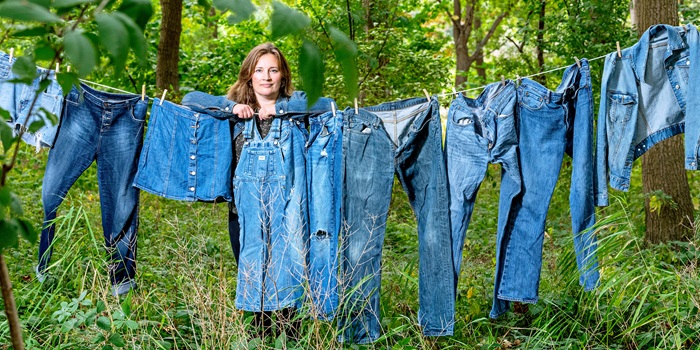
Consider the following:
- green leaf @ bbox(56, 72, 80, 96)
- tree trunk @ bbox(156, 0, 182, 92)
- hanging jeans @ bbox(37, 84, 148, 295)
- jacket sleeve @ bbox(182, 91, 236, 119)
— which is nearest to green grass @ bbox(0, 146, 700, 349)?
hanging jeans @ bbox(37, 84, 148, 295)

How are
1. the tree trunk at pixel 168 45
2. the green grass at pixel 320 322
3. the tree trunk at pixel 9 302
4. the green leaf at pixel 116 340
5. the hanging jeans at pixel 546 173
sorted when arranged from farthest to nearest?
the tree trunk at pixel 168 45, the hanging jeans at pixel 546 173, the green grass at pixel 320 322, the green leaf at pixel 116 340, the tree trunk at pixel 9 302

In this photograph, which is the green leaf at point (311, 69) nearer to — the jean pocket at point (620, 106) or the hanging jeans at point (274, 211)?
the hanging jeans at point (274, 211)

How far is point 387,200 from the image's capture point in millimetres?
3994

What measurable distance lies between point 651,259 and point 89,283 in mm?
3496

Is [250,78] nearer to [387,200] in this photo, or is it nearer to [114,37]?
[387,200]

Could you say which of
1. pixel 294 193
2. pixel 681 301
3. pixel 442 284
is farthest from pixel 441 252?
pixel 681 301

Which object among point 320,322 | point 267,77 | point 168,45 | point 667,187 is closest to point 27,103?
point 267,77

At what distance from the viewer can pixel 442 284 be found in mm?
3992

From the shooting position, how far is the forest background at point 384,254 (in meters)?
1.20

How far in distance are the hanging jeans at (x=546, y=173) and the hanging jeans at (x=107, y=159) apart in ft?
6.53

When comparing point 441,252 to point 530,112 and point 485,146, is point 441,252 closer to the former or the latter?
point 485,146

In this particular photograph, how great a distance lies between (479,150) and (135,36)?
9.63 ft

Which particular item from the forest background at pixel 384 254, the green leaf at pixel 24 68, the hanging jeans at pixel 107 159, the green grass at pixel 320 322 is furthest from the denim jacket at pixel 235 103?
the green leaf at pixel 24 68

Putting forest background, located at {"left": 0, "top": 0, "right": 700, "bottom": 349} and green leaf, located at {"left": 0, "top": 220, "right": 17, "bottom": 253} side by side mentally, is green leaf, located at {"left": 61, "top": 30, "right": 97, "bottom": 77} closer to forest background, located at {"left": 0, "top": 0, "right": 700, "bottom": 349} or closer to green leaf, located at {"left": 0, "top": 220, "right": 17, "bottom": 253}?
forest background, located at {"left": 0, "top": 0, "right": 700, "bottom": 349}
